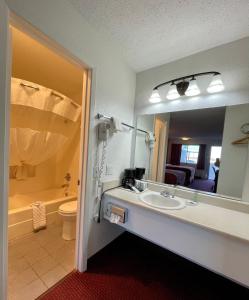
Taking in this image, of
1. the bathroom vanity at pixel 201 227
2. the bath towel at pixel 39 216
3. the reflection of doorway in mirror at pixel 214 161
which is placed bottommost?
the bath towel at pixel 39 216

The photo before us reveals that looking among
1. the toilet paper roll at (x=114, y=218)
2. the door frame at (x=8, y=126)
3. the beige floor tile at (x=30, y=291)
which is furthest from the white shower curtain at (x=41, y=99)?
the beige floor tile at (x=30, y=291)

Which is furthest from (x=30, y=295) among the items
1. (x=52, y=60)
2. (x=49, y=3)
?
(x=52, y=60)

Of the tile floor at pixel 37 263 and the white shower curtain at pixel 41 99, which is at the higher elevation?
the white shower curtain at pixel 41 99

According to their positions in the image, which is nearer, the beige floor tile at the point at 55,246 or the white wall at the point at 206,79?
the white wall at the point at 206,79

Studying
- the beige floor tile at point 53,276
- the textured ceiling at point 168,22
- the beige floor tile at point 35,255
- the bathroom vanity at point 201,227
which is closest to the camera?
the bathroom vanity at point 201,227

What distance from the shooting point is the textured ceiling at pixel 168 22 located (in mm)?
1093

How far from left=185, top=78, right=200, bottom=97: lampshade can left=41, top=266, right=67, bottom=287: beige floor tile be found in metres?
2.31

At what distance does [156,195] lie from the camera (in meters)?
1.70

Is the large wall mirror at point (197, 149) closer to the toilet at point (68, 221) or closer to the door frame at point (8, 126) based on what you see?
the door frame at point (8, 126)

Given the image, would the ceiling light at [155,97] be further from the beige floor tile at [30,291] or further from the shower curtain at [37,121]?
the beige floor tile at [30,291]

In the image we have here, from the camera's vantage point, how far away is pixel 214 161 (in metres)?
1.57

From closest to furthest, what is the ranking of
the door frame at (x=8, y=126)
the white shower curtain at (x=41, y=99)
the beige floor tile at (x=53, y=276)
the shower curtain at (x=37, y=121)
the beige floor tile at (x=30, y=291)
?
1. the door frame at (x=8, y=126)
2. the beige floor tile at (x=30, y=291)
3. the beige floor tile at (x=53, y=276)
4. the white shower curtain at (x=41, y=99)
5. the shower curtain at (x=37, y=121)

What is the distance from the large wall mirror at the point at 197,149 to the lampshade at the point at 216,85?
0.19 m

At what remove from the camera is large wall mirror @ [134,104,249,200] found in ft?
4.74
